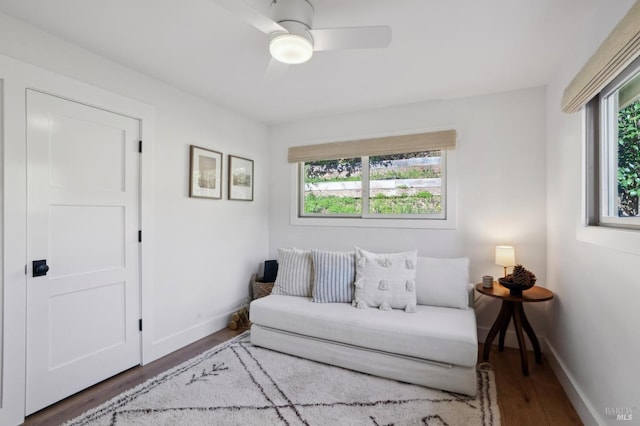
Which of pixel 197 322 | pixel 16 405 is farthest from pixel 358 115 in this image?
pixel 16 405

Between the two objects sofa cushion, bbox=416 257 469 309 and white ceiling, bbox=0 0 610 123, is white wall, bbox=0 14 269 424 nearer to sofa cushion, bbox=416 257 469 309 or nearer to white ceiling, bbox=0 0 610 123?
white ceiling, bbox=0 0 610 123

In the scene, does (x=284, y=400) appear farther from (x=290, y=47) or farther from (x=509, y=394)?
(x=290, y=47)

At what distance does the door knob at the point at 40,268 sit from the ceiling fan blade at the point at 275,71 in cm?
194

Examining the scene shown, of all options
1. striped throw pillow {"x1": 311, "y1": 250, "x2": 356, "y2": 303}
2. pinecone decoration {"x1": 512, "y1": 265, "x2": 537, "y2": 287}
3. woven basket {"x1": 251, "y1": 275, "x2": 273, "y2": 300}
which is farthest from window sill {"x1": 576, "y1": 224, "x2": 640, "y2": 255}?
woven basket {"x1": 251, "y1": 275, "x2": 273, "y2": 300}

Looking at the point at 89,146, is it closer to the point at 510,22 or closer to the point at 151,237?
the point at 151,237

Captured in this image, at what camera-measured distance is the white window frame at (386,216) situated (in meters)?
3.12

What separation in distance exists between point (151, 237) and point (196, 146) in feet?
3.20

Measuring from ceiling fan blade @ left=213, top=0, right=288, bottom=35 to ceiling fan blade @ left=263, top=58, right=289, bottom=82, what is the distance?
0.66 meters

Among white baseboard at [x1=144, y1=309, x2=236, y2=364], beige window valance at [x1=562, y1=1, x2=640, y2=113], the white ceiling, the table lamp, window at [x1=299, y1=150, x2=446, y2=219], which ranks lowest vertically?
white baseboard at [x1=144, y1=309, x2=236, y2=364]

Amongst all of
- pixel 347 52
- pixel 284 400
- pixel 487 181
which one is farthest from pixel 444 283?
Answer: pixel 347 52

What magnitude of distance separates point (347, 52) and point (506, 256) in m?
2.12

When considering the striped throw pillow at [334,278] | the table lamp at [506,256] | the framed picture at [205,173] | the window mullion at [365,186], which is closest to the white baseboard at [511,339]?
the table lamp at [506,256]

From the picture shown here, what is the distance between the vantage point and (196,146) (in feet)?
9.94

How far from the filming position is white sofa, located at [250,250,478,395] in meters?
2.12
